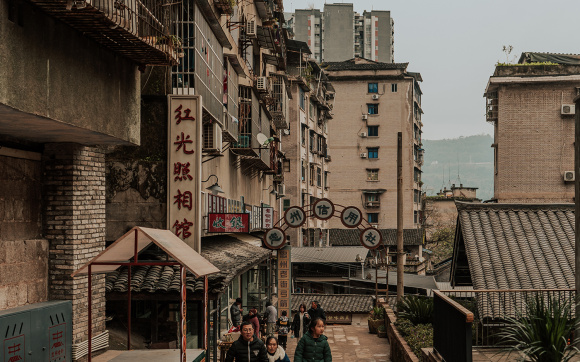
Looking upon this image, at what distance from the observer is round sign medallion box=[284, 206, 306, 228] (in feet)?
87.5

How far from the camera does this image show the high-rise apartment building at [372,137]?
247 ft

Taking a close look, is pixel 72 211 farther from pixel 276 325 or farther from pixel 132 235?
pixel 276 325

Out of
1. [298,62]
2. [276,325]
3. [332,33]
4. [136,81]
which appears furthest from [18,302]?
[332,33]

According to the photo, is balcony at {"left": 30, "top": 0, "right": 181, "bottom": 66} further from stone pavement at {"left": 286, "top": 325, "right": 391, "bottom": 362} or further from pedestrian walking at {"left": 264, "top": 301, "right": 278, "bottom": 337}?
stone pavement at {"left": 286, "top": 325, "right": 391, "bottom": 362}

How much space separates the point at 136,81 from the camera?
12688mm

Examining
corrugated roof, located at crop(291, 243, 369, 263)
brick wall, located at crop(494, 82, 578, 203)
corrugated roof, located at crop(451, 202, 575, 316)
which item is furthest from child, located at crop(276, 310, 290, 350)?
brick wall, located at crop(494, 82, 578, 203)

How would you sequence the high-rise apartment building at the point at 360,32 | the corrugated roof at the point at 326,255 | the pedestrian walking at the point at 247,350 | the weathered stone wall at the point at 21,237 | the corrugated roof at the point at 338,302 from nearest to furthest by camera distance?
the weathered stone wall at the point at 21,237 < the pedestrian walking at the point at 247,350 < the corrugated roof at the point at 338,302 < the corrugated roof at the point at 326,255 < the high-rise apartment building at the point at 360,32

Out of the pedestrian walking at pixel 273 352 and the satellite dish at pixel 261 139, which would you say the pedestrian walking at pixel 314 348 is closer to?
the pedestrian walking at pixel 273 352

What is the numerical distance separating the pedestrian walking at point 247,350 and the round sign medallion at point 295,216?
51.7 ft

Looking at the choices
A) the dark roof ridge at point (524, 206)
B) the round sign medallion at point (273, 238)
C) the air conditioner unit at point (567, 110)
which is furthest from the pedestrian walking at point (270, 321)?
the air conditioner unit at point (567, 110)

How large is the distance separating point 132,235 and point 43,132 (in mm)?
1968

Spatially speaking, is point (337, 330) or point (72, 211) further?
point (337, 330)

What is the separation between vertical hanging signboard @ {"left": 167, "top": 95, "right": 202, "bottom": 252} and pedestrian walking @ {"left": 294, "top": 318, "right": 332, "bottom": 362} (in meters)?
6.25

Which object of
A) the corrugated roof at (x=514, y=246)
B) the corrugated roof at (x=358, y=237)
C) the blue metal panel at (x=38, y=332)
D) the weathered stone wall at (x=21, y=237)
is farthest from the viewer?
the corrugated roof at (x=358, y=237)
